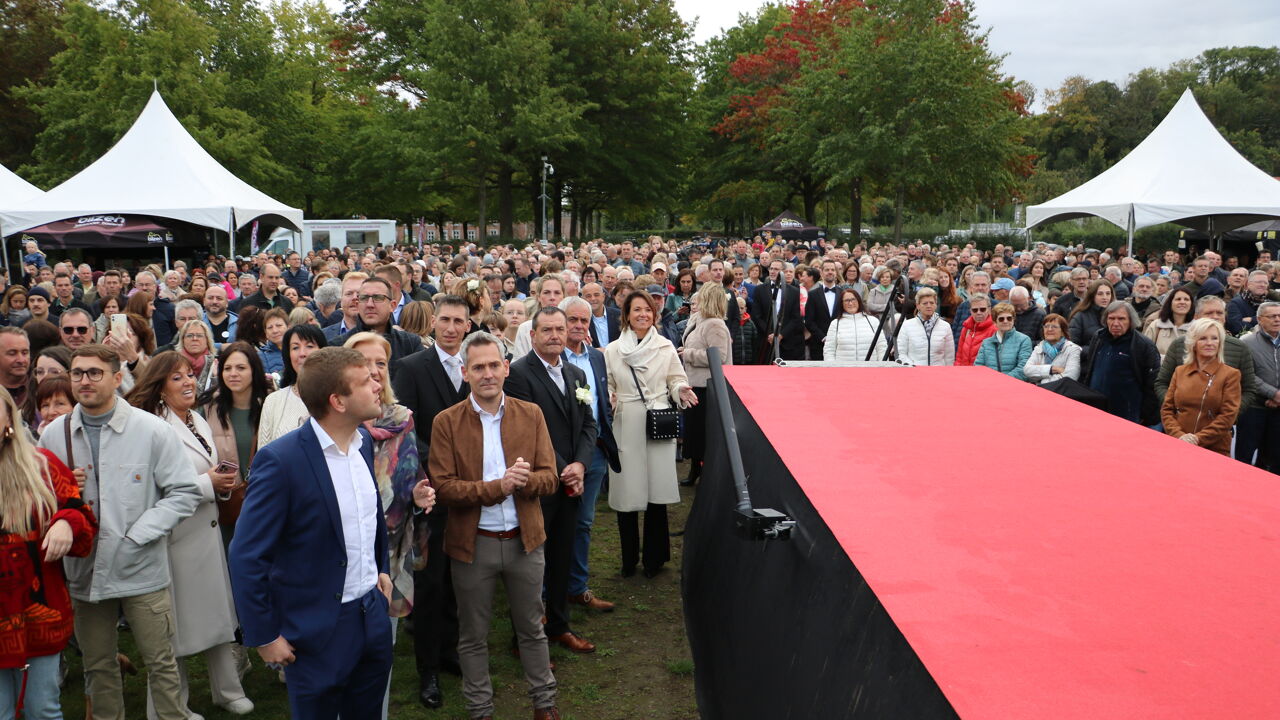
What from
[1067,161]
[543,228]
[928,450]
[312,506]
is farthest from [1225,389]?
[1067,161]

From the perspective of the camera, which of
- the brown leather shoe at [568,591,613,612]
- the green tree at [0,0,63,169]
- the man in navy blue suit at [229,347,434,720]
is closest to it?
the man in navy blue suit at [229,347,434,720]

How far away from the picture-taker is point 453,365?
543 centimetres

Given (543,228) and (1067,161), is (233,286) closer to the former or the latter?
(543,228)

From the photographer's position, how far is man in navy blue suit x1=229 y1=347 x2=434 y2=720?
3.21 meters

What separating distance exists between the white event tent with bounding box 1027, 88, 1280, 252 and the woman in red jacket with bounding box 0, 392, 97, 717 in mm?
18986

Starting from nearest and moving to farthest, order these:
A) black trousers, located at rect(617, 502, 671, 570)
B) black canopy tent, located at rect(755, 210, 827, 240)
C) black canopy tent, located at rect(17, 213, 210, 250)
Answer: black trousers, located at rect(617, 502, 671, 570)
black canopy tent, located at rect(17, 213, 210, 250)
black canopy tent, located at rect(755, 210, 827, 240)

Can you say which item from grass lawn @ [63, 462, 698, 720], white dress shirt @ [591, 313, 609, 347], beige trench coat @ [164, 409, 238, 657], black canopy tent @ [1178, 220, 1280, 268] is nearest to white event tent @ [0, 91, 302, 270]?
white dress shirt @ [591, 313, 609, 347]

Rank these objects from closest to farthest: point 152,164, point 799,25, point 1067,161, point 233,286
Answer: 1. point 233,286
2. point 152,164
3. point 799,25
4. point 1067,161

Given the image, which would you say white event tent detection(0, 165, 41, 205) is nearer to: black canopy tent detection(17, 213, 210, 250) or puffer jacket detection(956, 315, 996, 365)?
black canopy tent detection(17, 213, 210, 250)

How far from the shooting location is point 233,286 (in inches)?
586

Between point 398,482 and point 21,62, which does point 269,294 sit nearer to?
point 398,482

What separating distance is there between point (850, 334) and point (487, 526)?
607 cm

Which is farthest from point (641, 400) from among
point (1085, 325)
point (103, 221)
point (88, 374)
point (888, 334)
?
point (103, 221)

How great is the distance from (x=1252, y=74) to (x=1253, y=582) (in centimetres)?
9041
